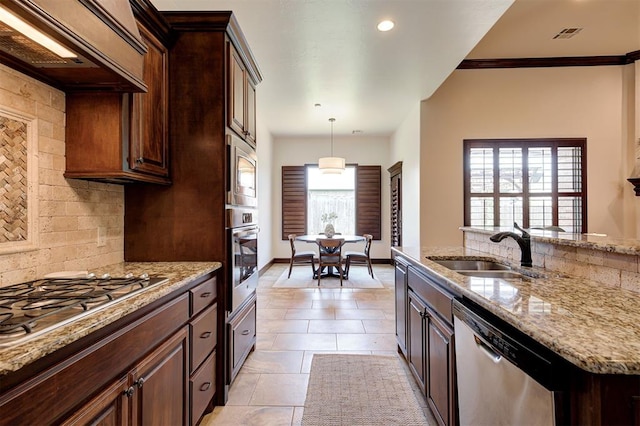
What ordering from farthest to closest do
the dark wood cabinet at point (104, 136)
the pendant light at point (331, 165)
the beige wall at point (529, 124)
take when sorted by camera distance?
the pendant light at point (331, 165)
the beige wall at point (529, 124)
the dark wood cabinet at point (104, 136)

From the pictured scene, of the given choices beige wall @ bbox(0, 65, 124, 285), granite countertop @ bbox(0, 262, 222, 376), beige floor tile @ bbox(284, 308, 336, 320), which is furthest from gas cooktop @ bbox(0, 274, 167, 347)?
beige floor tile @ bbox(284, 308, 336, 320)

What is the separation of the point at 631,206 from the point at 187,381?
6.17 m

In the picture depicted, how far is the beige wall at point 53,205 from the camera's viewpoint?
1.41m

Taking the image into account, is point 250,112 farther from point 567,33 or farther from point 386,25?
point 567,33

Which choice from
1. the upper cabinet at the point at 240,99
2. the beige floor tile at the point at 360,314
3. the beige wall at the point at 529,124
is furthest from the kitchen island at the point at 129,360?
the beige wall at the point at 529,124

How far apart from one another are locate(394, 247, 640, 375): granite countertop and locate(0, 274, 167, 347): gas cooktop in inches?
53.6

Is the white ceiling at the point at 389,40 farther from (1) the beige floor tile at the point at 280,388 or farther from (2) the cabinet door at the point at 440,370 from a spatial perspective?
(1) the beige floor tile at the point at 280,388

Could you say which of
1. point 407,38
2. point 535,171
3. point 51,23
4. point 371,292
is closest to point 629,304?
point 51,23

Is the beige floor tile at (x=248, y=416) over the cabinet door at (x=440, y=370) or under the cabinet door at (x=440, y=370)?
under

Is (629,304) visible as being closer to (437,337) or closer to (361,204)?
(437,337)

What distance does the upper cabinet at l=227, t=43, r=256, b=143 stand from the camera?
2.13 m

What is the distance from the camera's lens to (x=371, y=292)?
4840mm

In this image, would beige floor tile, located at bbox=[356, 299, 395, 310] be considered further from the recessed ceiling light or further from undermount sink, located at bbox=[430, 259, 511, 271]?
the recessed ceiling light

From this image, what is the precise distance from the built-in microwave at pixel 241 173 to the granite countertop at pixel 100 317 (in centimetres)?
58
